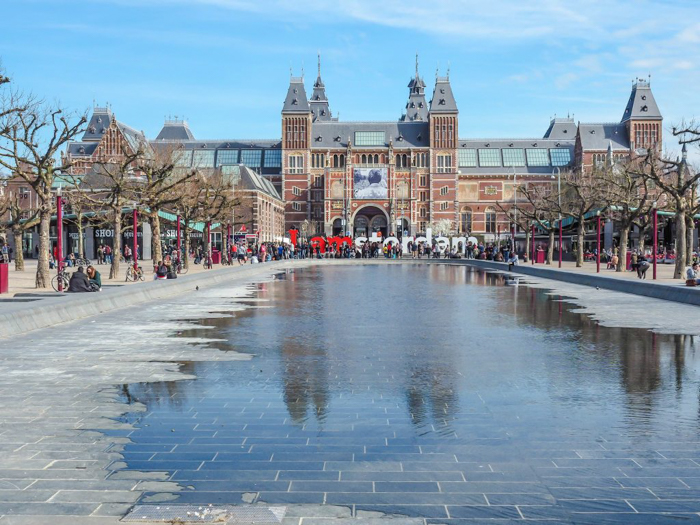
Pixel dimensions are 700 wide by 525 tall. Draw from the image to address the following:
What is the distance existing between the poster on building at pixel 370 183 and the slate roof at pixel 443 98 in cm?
1118

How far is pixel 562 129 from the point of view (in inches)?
4638

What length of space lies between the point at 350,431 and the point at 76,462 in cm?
206

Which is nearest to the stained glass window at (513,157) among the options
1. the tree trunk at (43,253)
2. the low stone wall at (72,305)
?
the low stone wall at (72,305)

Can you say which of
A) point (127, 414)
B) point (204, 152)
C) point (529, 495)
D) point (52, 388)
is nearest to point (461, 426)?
point (529, 495)

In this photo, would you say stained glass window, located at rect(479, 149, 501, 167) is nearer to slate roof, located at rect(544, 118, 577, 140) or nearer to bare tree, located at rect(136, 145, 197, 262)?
slate roof, located at rect(544, 118, 577, 140)

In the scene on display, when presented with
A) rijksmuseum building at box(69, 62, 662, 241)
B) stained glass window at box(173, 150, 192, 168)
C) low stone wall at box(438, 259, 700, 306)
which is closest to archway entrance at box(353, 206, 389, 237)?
rijksmuseum building at box(69, 62, 662, 241)

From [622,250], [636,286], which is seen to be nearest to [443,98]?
[622,250]

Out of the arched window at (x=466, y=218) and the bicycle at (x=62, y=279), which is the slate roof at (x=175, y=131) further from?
the bicycle at (x=62, y=279)

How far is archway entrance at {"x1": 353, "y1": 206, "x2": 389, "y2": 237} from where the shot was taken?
109750 mm

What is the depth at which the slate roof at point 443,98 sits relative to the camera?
344ft

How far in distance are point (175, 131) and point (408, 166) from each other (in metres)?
36.4

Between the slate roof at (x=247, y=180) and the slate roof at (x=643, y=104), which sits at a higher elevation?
the slate roof at (x=643, y=104)

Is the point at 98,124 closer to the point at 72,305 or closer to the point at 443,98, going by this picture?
the point at 443,98

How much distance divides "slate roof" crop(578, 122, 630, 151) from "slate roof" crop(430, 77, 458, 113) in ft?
59.8
